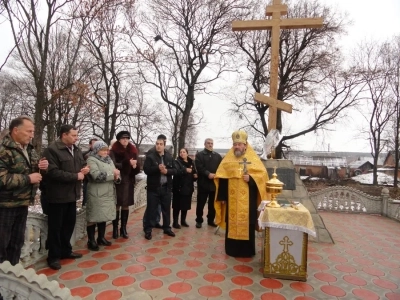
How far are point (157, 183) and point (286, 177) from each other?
103 inches

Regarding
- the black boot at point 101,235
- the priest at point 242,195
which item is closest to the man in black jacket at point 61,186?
the black boot at point 101,235

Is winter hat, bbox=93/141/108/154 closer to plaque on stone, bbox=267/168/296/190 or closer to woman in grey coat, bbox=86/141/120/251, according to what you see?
woman in grey coat, bbox=86/141/120/251

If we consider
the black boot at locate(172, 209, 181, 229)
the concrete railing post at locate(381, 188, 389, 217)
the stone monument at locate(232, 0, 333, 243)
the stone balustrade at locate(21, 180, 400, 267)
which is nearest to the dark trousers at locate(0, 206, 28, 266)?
the black boot at locate(172, 209, 181, 229)

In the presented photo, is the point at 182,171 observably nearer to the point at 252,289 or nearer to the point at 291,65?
the point at 252,289

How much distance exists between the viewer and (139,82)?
1483 centimetres

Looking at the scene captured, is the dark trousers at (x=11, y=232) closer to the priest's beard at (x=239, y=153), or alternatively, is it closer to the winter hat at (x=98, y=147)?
the winter hat at (x=98, y=147)

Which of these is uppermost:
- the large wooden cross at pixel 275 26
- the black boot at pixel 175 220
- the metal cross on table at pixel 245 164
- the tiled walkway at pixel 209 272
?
the large wooden cross at pixel 275 26

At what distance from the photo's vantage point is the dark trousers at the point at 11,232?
259 centimetres

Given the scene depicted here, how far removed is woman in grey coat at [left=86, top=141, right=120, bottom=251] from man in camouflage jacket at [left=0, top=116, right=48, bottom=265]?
106 centimetres

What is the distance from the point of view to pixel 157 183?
470cm

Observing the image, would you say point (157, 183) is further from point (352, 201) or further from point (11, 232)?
point (352, 201)

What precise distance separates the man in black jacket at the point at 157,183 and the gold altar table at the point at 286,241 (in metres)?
2.07

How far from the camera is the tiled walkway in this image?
2.86 metres

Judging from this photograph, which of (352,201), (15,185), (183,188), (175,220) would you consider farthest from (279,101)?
(352,201)
